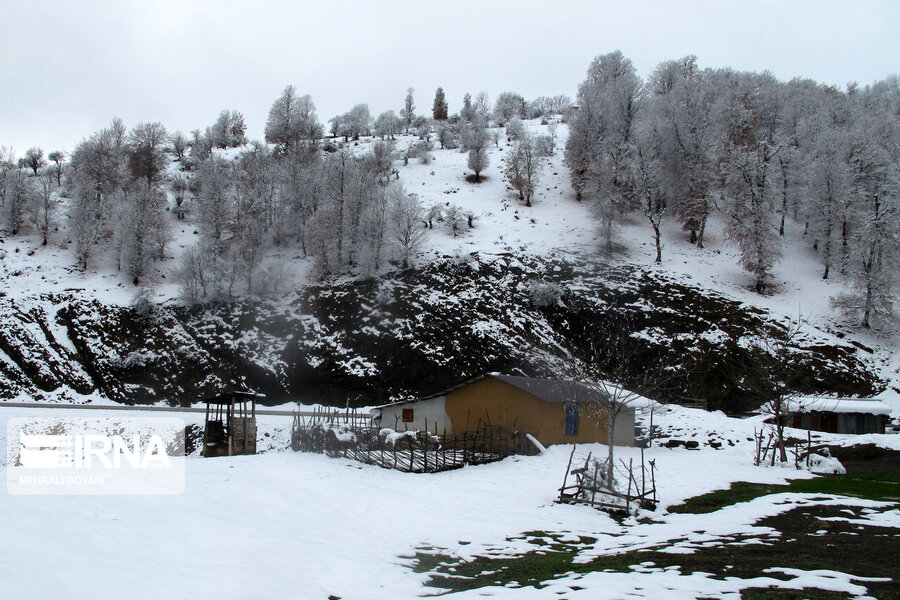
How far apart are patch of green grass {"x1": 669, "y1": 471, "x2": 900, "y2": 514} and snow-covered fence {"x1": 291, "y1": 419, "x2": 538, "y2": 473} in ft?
30.6

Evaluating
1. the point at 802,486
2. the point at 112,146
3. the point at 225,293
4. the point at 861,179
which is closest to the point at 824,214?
the point at 861,179

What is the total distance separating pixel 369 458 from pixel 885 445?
26.2m

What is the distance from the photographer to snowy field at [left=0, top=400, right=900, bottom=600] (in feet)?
22.9

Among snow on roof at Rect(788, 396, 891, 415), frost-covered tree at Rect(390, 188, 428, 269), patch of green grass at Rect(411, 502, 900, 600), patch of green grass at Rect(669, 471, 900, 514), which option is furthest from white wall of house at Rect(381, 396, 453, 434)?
frost-covered tree at Rect(390, 188, 428, 269)

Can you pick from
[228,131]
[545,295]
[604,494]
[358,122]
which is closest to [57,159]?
[228,131]

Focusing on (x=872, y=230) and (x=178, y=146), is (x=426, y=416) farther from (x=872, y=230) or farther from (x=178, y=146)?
(x=178, y=146)

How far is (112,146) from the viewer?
6988 cm

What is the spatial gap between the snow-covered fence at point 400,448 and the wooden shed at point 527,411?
2927 millimetres

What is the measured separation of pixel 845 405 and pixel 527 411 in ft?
74.3

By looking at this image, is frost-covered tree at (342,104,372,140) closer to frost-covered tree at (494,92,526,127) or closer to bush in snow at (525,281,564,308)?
frost-covered tree at (494,92,526,127)

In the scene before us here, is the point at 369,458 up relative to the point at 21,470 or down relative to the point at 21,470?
down

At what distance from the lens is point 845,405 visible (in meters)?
35.8

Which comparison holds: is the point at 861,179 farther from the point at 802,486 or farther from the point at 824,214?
the point at 802,486

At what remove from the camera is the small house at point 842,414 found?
35500 mm
